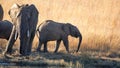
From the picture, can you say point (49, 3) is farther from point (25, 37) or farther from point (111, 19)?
point (25, 37)

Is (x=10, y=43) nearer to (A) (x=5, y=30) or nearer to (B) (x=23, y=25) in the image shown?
(B) (x=23, y=25)

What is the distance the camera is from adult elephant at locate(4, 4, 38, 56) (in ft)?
81.3

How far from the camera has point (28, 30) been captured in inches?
982

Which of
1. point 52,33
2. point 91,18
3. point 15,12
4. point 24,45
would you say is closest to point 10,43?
point 24,45

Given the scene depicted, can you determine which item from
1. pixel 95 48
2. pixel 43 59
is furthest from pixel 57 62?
pixel 95 48

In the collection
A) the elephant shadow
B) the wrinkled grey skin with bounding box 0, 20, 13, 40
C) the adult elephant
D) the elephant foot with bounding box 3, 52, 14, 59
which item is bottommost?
the elephant shadow

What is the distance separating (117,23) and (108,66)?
7014mm

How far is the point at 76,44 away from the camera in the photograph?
31688 millimetres

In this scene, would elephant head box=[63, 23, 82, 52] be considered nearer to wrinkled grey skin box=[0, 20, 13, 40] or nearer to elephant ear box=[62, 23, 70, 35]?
elephant ear box=[62, 23, 70, 35]

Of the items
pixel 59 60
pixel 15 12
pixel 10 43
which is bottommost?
pixel 59 60

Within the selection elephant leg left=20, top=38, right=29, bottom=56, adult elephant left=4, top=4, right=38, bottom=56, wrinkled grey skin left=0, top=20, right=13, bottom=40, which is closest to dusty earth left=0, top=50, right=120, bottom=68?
elephant leg left=20, top=38, right=29, bottom=56

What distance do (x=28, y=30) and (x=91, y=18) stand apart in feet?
27.5

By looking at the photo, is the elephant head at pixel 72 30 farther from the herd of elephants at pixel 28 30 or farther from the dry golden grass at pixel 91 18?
the dry golden grass at pixel 91 18

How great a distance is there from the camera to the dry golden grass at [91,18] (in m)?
31.1
